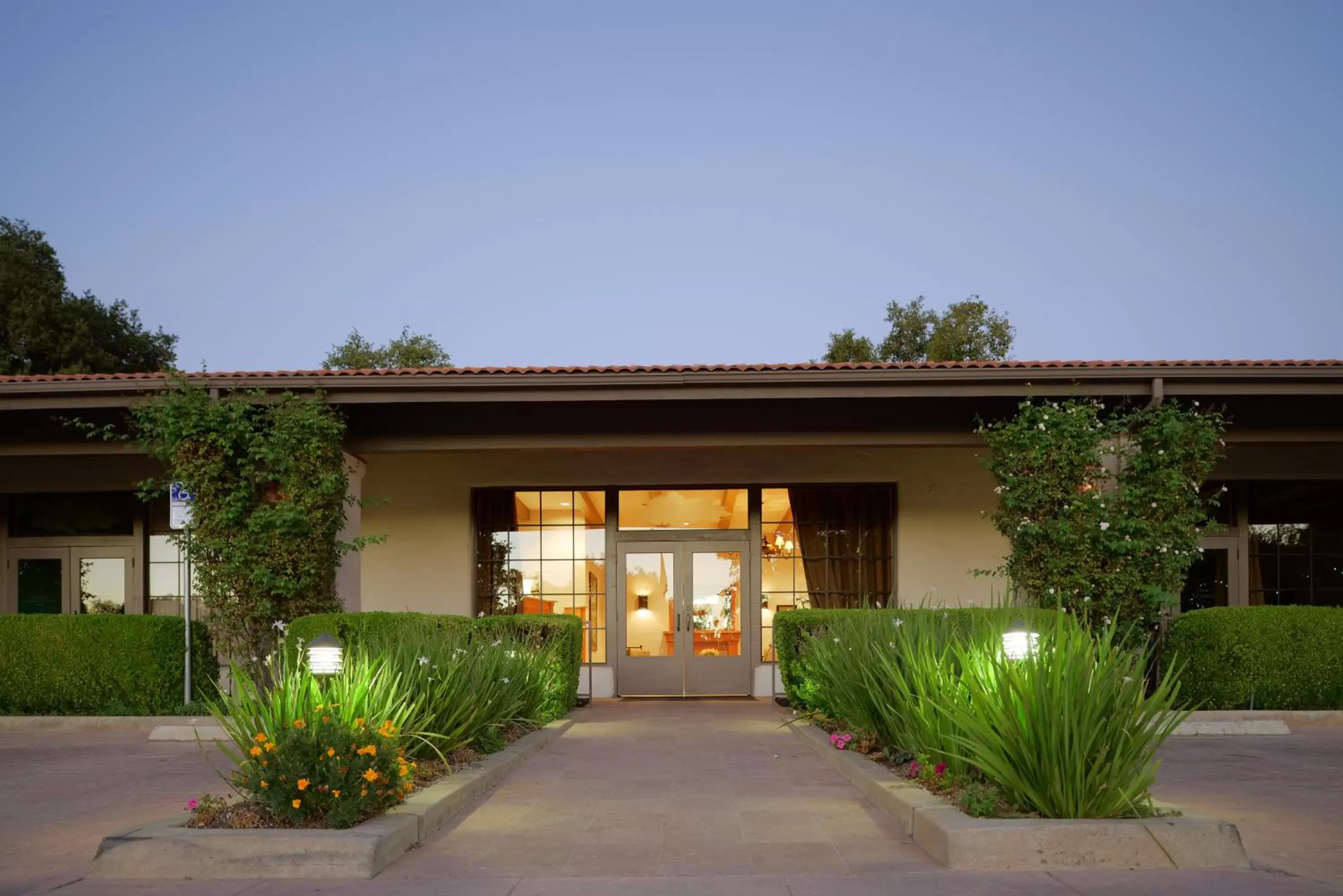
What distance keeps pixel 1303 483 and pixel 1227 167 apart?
573 inches

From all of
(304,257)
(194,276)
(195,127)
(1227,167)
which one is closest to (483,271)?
(304,257)

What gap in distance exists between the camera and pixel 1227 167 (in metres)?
28.4

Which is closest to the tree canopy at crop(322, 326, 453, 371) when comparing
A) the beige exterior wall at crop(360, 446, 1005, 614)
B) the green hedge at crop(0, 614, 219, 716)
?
the beige exterior wall at crop(360, 446, 1005, 614)

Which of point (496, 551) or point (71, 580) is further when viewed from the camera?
point (71, 580)

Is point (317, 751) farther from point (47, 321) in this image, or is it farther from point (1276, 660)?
point (47, 321)

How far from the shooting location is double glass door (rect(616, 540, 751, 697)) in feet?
53.3

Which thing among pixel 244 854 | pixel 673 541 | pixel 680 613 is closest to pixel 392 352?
pixel 673 541

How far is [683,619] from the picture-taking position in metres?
16.3

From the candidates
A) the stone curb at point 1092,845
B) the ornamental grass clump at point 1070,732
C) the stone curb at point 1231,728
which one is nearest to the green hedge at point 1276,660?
the stone curb at point 1231,728

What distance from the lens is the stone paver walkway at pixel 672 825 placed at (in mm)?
5352

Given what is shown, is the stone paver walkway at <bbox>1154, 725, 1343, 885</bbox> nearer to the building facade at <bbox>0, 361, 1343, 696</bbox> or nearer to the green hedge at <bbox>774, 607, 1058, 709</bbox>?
the green hedge at <bbox>774, 607, 1058, 709</bbox>

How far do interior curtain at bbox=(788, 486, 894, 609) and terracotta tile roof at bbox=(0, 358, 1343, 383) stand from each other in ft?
11.7

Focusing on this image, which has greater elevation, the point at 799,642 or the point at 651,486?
the point at 651,486

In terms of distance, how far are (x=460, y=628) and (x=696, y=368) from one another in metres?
3.62
